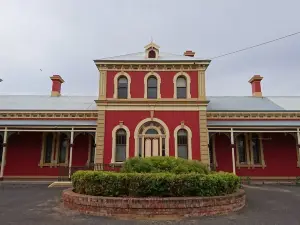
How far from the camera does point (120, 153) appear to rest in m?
16.7

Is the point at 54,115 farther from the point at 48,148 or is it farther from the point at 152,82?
the point at 152,82

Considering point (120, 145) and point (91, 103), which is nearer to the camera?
point (120, 145)

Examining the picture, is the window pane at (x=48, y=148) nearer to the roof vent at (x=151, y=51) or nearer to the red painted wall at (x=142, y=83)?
the red painted wall at (x=142, y=83)

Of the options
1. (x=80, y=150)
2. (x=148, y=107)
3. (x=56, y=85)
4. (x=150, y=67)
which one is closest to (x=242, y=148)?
(x=148, y=107)

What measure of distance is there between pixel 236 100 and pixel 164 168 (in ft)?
48.9

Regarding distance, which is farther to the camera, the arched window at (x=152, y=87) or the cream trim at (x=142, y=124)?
the arched window at (x=152, y=87)

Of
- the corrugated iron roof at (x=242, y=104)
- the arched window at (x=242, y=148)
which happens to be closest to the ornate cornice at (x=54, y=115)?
the corrugated iron roof at (x=242, y=104)

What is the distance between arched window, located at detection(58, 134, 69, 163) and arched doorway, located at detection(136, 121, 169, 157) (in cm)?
560

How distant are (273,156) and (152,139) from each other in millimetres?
8722

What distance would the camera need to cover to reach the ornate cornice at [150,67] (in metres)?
17.6

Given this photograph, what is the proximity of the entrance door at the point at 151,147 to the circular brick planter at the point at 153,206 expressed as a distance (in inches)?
351

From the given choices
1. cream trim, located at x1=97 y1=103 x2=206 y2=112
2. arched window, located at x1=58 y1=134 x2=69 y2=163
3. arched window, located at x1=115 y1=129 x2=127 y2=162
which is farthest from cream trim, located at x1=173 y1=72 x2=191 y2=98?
arched window, located at x1=58 y1=134 x2=69 y2=163

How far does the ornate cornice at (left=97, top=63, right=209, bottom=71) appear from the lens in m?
17.6

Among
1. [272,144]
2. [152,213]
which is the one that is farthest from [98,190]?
[272,144]
